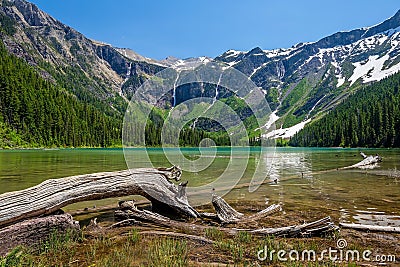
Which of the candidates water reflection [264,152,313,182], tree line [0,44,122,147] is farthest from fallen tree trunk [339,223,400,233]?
tree line [0,44,122,147]

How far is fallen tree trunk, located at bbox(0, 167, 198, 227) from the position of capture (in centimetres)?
759

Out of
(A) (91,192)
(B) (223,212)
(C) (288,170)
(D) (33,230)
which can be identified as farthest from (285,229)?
(C) (288,170)

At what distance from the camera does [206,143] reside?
33.2ft

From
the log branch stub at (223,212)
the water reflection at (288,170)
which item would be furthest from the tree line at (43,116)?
the log branch stub at (223,212)

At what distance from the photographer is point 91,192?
9.31 meters

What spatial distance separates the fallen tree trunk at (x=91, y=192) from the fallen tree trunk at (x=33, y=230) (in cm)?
44

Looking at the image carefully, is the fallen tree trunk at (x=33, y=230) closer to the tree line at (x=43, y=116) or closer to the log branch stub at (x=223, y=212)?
the log branch stub at (x=223, y=212)

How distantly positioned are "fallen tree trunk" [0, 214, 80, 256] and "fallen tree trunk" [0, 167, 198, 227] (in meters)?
0.44

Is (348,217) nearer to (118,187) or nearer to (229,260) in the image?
(229,260)

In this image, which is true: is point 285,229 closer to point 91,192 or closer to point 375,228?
point 375,228

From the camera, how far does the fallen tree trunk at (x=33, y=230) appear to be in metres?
6.80

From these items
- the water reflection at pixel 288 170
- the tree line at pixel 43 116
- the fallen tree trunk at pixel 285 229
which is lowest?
the water reflection at pixel 288 170

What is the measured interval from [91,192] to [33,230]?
2.19 metres

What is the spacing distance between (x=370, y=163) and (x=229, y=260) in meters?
40.1
